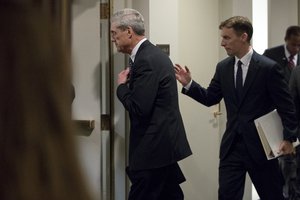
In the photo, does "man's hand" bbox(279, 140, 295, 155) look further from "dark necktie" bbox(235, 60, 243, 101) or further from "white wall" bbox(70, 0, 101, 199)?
"white wall" bbox(70, 0, 101, 199)

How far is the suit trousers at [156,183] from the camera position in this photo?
2.73 metres

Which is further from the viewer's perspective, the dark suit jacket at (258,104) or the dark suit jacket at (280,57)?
the dark suit jacket at (280,57)

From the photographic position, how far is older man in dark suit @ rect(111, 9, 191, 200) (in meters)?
2.64

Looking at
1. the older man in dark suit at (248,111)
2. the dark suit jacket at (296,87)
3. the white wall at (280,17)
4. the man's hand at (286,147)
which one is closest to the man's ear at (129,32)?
the older man in dark suit at (248,111)

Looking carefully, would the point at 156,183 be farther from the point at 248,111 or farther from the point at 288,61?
the point at 288,61

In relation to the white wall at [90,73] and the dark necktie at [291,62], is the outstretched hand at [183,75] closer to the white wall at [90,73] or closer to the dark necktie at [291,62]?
the white wall at [90,73]

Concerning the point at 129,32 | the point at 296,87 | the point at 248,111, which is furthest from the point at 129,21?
the point at 296,87

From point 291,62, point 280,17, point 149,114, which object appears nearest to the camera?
point 149,114

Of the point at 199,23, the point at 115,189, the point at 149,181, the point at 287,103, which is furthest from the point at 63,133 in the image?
the point at 199,23

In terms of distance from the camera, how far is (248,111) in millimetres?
2801

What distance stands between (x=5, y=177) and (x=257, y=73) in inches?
95.9

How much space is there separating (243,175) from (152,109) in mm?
677

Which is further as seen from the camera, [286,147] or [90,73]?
[90,73]

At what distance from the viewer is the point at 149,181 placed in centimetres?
273
